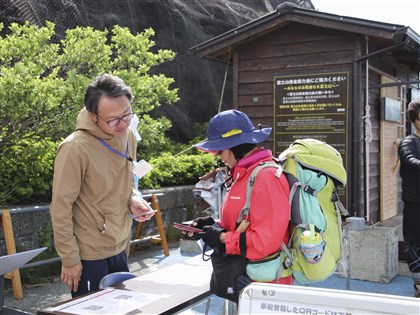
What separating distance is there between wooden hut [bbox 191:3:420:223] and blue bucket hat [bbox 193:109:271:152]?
4810 millimetres

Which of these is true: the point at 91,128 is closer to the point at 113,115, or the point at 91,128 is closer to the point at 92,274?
the point at 113,115

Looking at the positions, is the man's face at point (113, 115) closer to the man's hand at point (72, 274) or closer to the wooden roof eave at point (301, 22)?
the man's hand at point (72, 274)

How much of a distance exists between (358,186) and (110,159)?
5323 millimetres

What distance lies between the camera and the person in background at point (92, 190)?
2678mm

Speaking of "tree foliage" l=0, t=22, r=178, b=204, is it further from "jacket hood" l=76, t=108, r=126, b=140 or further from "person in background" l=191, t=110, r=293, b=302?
"person in background" l=191, t=110, r=293, b=302

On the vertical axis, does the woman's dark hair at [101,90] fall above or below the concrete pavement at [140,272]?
above

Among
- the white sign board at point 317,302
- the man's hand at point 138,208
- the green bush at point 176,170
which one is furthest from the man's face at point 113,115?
the green bush at point 176,170

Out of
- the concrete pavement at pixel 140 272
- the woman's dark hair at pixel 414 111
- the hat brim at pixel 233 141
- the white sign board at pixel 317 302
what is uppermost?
the woman's dark hair at pixel 414 111

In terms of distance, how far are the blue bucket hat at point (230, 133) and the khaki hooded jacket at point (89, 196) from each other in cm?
61

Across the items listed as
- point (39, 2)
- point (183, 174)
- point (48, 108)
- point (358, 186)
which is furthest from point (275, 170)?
point (39, 2)

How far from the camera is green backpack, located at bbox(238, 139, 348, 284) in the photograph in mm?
2496

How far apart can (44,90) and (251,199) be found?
12.2ft

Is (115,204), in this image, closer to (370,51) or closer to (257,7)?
(370,51)

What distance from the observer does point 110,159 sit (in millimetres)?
2896
